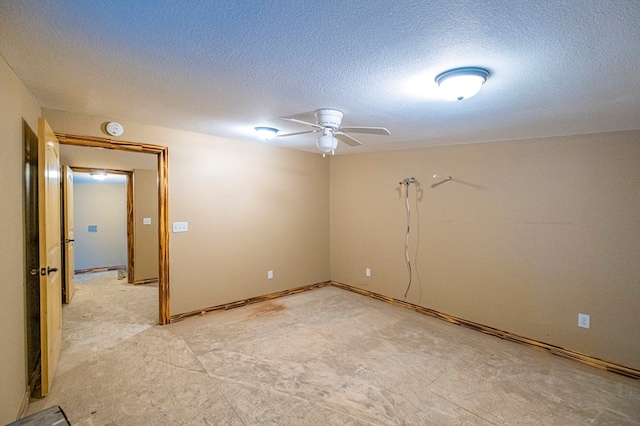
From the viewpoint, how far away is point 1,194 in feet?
5.67

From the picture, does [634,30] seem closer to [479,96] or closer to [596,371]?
[479,96]

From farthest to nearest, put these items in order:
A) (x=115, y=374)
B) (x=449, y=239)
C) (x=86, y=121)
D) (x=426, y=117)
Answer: (x=449, y=239), (x=86, y=121), (x=426, y=117), (x=115, y=374)

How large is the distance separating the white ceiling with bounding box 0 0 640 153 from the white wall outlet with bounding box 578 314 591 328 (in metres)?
1.71

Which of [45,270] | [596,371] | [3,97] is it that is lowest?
[596,371]

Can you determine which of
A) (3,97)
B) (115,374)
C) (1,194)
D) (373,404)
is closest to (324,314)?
(373,404)

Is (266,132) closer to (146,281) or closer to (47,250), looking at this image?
(47,250)

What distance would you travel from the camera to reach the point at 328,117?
2500 millimetres

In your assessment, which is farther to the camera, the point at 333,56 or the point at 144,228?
the point at 144,228

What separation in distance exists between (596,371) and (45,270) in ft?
14.6

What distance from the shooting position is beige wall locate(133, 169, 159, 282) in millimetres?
5488

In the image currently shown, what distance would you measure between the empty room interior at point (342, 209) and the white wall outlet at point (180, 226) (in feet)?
0.12

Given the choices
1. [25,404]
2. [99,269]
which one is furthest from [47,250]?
[99,269]

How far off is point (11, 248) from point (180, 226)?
5.89ft

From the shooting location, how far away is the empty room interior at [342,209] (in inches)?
57.3
